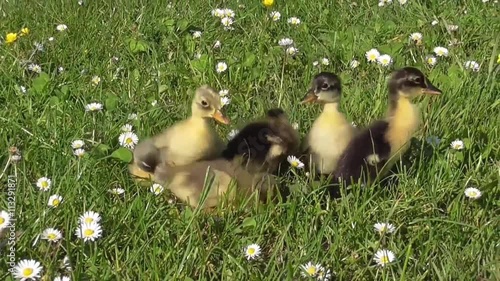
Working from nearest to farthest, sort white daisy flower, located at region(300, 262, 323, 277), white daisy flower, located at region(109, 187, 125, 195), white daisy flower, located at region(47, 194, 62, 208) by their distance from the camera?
1. white daisy flower, located at region(300, 262, 323, 277)
2. white daisy flower, located at region(47, 194, 62, 208)
3. white daisy flower, located at region(109, 187, 125, 195)

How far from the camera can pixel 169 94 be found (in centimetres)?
404

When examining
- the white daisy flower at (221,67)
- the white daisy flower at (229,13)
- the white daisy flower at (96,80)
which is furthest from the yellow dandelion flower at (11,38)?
the white daisy flower at (229,13)

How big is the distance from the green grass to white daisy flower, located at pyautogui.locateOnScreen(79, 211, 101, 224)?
67 millimetres

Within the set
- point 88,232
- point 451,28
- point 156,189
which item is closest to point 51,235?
point 88,232

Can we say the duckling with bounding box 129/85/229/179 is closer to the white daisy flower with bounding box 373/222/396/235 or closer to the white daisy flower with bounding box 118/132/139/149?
the white daisy flower with bounding box 118/132/139/149

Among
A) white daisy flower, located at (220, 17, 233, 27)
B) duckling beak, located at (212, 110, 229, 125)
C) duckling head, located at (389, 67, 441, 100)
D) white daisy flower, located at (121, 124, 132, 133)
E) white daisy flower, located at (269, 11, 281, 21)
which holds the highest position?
white daisy flower, located at (269, 11, 281, 21)

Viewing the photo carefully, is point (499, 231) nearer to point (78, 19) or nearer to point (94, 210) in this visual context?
point (94, 210)

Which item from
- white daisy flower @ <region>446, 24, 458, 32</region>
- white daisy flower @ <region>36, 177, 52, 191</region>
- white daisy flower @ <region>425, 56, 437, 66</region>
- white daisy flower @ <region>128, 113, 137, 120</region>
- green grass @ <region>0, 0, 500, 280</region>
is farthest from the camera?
white daisy flower @ <region>446, 24, 458, 32</region>

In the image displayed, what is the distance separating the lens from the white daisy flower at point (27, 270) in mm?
2361

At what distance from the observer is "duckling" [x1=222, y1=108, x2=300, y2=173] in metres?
3.02

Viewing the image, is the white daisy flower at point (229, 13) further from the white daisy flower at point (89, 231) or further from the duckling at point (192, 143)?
the white daisy flower at point (89, 231)

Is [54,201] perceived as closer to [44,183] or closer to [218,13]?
[44,183]

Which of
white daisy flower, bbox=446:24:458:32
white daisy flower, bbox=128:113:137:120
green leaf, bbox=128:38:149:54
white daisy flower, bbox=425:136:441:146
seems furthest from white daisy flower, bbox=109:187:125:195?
white daisy flower, bbox=446:24:458:32

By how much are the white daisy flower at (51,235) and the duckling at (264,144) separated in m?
0.76
